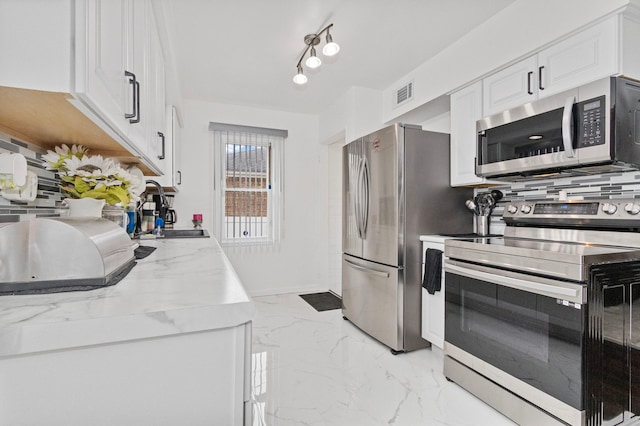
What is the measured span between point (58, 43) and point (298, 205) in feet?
12.4

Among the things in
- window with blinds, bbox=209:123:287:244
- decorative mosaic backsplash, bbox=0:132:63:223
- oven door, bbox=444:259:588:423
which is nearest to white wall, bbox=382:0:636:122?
oven door, bbox=444:259:588:423

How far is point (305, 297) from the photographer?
413cm

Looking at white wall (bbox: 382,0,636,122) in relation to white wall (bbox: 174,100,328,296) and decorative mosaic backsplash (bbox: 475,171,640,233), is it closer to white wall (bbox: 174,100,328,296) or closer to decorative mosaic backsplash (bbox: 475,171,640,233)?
decorative mosaic backsplash (bbox: 475,171,640,233)

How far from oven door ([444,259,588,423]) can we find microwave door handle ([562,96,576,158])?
0.75 meters

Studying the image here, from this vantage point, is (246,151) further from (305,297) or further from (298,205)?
(305,297)

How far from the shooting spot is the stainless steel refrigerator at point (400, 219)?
2.47 metres

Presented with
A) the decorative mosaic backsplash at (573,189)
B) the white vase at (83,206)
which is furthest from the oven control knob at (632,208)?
the white vase at (83,206)

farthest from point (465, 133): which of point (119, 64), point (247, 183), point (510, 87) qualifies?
point (247, 183)

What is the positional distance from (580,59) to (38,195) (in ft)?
8.65

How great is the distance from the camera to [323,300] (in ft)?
13.1

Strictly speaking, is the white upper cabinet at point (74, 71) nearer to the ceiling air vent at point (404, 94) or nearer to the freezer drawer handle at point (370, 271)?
the freezer drawer handle at point (370, 271)

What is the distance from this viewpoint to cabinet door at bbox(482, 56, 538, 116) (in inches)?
79.3

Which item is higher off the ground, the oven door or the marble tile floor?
the oven door

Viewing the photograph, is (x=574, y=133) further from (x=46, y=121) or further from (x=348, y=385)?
(x=46, y=121)
